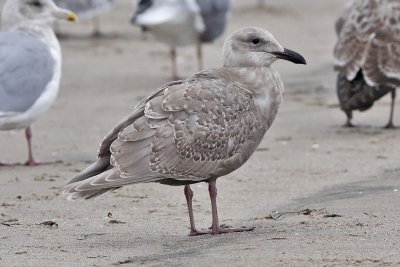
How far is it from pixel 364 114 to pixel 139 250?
584 centimetres

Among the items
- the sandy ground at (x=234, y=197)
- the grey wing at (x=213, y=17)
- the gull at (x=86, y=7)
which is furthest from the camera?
the gull at (x=86, y=7)

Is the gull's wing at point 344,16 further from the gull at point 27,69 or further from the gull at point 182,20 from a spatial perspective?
the gull at point 27,69

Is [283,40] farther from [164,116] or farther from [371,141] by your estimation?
[164,116]

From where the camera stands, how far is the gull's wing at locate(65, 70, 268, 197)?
254 inches

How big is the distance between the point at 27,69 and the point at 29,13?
0.92 metres

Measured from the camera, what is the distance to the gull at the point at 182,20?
48.2 ft

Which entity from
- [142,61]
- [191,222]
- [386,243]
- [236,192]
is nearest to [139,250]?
[191,222]

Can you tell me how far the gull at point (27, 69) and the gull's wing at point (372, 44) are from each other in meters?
2.80

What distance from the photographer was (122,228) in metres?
6.92

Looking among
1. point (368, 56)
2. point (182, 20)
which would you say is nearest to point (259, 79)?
point (368, 56)

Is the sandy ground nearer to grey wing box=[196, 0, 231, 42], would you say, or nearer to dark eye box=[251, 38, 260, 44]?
grey wing box=[196, 0, 231, 42]

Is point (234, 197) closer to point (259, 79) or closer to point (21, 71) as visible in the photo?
point (259, 79)

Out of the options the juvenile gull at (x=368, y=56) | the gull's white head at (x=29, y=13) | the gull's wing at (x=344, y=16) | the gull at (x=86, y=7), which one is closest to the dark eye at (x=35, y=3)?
the gull's white head at (x=29, y=13)

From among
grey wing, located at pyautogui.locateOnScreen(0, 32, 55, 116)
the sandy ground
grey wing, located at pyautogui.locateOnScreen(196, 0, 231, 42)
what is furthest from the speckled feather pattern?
grey wing, located at pyautogui.locateOnScreen(196, 0, 231, 42)
